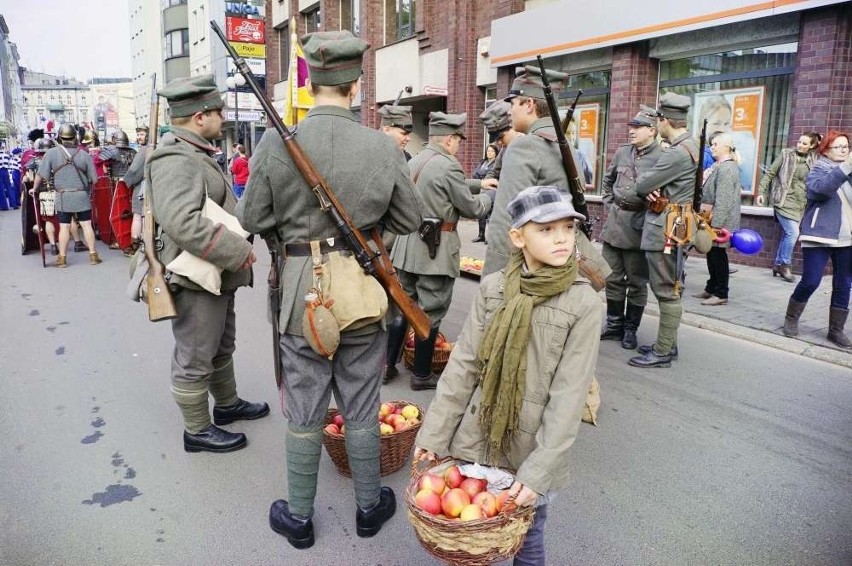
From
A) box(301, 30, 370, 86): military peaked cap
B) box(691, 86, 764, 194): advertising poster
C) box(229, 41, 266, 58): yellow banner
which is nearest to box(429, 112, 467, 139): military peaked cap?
box(301, 30, 370, 86): military peaked cap

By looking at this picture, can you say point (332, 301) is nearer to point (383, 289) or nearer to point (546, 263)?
point (383, 289)

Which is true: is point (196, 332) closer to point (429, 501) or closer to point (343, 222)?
point (343, 222)

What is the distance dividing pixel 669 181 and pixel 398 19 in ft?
52.0

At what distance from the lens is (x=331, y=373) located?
294 centimetres

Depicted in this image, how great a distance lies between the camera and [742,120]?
33.3 ft

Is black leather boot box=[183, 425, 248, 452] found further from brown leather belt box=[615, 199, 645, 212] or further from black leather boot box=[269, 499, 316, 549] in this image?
brown leather belt box=[615, 199, 645, 212]

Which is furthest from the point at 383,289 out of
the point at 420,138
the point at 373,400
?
the point at 420,138

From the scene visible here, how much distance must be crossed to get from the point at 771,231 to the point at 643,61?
3.87 meters

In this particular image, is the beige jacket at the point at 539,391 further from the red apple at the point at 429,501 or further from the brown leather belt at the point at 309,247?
the brown leather belt at the point at 309,247

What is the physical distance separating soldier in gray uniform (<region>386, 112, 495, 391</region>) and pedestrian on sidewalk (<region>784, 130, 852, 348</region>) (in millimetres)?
3050

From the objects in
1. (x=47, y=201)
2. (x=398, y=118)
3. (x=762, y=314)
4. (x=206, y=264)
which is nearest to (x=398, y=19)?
(x=47, y=201)

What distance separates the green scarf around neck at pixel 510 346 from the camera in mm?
2256

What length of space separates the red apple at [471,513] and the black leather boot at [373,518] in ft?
3.14

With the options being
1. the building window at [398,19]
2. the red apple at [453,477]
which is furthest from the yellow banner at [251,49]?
the red apple at [453,477]
